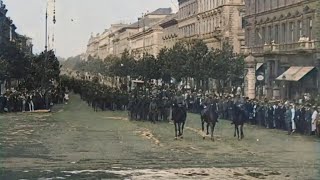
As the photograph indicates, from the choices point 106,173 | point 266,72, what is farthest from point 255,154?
point 266,72

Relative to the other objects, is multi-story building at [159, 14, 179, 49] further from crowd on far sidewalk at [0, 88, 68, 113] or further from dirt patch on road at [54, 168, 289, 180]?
dirt patch on road at [54, 168, 289, 180]

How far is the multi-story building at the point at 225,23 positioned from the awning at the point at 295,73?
84.2ft

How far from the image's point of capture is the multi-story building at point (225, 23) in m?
91.9

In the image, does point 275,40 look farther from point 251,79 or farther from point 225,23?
point 225,23

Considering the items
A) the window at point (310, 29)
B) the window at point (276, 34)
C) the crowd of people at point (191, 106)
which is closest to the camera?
the crowd of people at point (191, 106)

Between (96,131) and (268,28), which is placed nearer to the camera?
(96,131)

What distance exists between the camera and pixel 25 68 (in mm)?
78625

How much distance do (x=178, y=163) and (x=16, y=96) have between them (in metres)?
39.8

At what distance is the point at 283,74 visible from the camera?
65.2m

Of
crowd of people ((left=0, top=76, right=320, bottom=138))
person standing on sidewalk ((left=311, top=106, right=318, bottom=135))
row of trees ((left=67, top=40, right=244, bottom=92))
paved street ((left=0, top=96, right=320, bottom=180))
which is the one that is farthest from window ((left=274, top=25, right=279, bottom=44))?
person standing on sidewalk ((left=311, top=106, right=318, bottom=135))

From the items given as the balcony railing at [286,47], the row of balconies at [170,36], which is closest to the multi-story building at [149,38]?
the row of balconies at [170,36]

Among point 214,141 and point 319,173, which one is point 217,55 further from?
point 319,173

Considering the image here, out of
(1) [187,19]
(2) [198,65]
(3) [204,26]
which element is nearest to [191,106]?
(2) [198,65]

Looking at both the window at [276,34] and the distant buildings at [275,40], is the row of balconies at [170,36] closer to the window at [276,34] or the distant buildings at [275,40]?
the distant buildings at [275,40]
